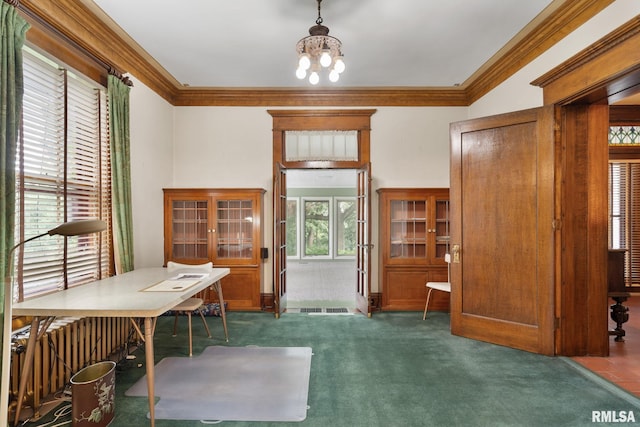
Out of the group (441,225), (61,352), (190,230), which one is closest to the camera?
(61,352)

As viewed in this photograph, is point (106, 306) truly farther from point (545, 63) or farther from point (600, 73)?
point (545, 63)

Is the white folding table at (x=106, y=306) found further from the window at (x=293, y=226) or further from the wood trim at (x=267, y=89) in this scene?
the window at (x=293, y=226)

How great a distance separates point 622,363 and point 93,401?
422 centimetres

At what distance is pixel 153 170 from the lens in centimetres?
428

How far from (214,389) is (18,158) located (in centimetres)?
A: 221

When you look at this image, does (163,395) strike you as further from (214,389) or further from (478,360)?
(478,360)

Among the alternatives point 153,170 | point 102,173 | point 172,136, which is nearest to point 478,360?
point 102,173

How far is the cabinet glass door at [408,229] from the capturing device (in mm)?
4750

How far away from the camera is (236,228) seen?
4.67 meters

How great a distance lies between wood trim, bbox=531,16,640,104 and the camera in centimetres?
229

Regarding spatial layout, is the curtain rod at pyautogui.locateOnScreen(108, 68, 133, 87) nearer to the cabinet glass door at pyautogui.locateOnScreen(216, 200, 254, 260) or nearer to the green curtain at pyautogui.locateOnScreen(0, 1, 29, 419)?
the green curtain at pyautogui.locateOnScreen(0, 1, 29, 419)

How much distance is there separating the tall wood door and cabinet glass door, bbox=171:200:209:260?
10.7 feet

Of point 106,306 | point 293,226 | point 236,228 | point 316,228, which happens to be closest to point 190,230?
point 236,228

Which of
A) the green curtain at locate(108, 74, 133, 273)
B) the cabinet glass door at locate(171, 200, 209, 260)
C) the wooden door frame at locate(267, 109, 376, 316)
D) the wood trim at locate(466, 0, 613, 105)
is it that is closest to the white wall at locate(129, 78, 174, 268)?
the cabinet glass door at locate(171, 200, 209, 260)
